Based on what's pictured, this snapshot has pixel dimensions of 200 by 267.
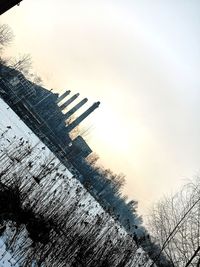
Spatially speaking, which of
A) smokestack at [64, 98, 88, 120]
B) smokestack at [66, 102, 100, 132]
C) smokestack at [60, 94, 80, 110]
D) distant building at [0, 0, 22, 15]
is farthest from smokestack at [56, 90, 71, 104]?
distant building at [0, 0, 22, 15]

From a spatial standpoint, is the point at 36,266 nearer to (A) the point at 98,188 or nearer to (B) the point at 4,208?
(B) the point at 4,208

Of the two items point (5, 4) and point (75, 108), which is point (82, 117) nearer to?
point (75, 108)

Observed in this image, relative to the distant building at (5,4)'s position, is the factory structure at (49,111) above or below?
above

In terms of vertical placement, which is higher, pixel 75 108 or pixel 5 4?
pixel 75 108

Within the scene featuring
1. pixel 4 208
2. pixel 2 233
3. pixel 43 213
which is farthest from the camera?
pixel 43 213

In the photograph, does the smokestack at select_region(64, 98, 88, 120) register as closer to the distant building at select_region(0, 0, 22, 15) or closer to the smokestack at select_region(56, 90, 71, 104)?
the smokestack at select_region(56, 90, 71, 104)

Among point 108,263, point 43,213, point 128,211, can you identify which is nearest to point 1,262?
point 43,213

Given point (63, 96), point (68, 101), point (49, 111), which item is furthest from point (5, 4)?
point (63, 96)

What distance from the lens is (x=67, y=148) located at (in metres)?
51.6

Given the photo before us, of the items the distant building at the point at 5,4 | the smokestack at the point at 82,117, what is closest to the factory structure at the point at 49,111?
the smokestack at the point at 82,117

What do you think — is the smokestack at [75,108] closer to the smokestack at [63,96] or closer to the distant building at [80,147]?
the smokestack at [63,96]

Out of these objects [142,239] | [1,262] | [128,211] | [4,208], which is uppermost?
[128,211]

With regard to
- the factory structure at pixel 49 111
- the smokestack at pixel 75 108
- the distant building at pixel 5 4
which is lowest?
the distant building at pixel 5 4

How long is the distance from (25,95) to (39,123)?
776 cm
